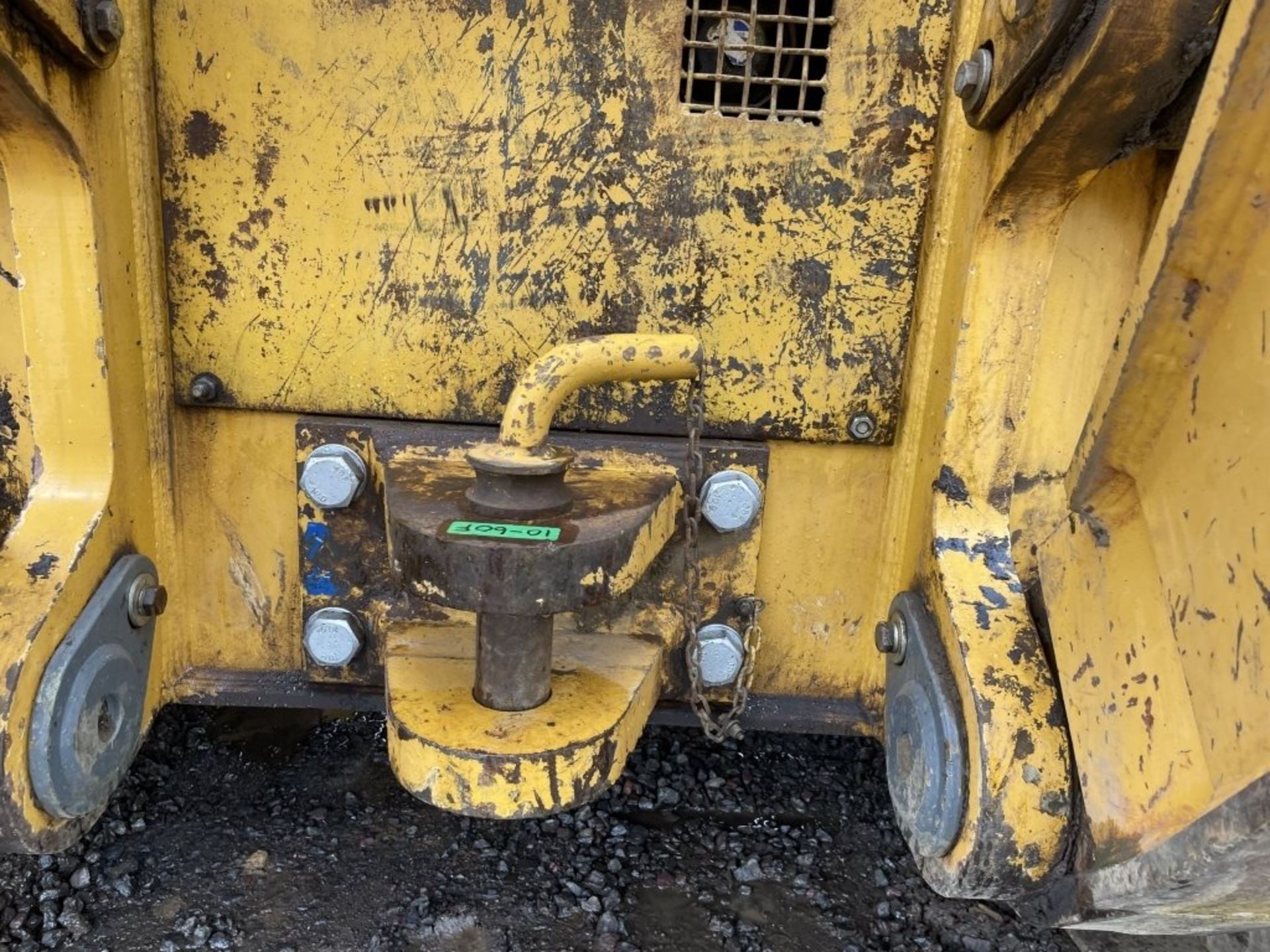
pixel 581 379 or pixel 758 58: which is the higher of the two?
pixel 758 58

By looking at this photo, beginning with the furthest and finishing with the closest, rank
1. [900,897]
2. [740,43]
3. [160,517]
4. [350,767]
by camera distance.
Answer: [350,767]
[900,897]
[160,517]
[740,43]

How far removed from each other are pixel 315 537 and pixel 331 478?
12 centimetres

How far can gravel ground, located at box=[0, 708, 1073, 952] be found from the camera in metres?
1.37

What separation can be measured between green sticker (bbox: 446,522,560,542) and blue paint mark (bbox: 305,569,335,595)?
41 centimetres

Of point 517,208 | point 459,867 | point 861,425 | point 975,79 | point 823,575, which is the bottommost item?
point 459,867

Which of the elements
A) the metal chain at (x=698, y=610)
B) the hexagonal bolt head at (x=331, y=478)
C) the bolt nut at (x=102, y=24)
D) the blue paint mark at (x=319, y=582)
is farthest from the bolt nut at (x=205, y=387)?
the metal chain at (x=698, y=610)

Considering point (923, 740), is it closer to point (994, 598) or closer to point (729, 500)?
point (994, 598)

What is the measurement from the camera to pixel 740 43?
1.25 meters

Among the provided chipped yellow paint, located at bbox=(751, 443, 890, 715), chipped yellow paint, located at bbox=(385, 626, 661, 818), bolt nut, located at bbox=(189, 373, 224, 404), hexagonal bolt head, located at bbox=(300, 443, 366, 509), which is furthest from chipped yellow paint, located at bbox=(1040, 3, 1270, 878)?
bolt nut, located at bbox=(189, 373, 224, 404)

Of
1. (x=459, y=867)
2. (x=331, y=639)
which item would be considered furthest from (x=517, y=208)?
(x=459, y=867)

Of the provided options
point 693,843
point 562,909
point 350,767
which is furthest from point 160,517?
point 693,843

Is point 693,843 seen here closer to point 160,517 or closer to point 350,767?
point 350,767

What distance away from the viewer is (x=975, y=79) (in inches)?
44.7

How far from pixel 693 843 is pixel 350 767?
2.03 ft
